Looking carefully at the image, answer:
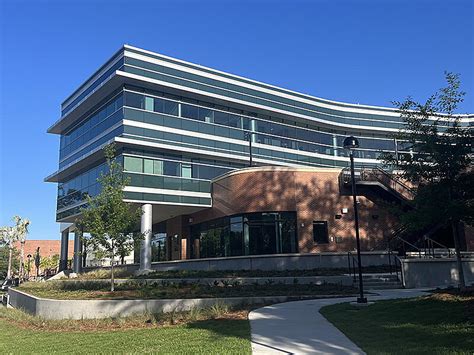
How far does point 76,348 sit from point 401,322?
23.2 ft

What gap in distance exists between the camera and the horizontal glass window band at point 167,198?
32.4m

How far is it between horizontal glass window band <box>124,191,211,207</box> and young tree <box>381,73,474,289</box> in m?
19.9

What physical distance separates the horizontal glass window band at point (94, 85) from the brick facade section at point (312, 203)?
12.4 meters

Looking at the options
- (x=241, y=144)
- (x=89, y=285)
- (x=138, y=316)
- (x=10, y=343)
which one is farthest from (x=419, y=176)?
(x=241, y=144)

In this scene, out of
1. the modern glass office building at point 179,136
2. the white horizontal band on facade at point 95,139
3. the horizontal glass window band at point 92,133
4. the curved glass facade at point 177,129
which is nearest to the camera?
the modern glass office building at point 179,136

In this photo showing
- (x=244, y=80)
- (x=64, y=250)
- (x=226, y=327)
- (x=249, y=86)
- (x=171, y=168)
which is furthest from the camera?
(x=64, y=250)

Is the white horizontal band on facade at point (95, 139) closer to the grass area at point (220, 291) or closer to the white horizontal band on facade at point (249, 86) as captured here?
the white horizontal band on facade at point (249, 86)

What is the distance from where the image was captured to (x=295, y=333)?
10312 millimetres

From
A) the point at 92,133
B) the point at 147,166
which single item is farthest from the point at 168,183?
the point at 92,133

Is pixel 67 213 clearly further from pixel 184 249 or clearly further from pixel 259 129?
pixel 259 129

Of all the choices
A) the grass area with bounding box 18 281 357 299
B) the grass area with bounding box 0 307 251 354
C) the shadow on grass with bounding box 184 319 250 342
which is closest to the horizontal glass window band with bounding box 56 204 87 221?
the grass area with bounding box 18 281 357 299

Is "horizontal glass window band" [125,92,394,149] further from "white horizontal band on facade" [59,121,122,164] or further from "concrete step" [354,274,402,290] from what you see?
"concrete step" [354,274,402,290]

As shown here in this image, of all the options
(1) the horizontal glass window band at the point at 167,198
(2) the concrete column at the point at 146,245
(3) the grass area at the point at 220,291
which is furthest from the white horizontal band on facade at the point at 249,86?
(3) the grass area at the point at 220,291

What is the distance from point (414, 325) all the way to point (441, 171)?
7.00 meters
